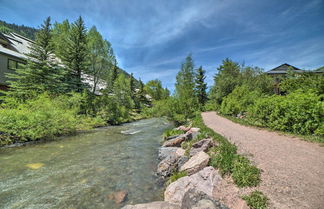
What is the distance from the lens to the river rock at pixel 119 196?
4051mm

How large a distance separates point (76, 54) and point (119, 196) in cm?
2233

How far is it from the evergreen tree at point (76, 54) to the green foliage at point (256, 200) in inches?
914

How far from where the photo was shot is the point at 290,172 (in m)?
3.52

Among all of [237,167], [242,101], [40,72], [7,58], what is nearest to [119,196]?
[237,167]

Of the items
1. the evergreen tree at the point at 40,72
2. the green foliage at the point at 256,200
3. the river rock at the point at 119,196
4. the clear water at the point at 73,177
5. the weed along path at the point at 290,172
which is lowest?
the river rock at the point at 119,196

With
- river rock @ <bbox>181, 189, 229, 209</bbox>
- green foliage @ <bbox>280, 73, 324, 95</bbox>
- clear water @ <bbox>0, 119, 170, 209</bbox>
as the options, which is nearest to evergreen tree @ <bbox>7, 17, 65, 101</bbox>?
clear water @ <bbox>0, 119, 170, 209</bbox>

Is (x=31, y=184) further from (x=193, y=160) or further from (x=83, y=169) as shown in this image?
(x=193, y=160)

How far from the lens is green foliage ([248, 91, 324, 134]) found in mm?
6227

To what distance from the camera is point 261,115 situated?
9203 millimetres

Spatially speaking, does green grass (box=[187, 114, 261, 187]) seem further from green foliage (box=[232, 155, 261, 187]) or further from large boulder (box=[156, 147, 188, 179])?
large boulder (box=[156, 147, 188, 179])

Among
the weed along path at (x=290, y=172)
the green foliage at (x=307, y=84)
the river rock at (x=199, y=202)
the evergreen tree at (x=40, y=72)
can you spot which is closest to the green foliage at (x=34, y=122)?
the evergreen tree at (x=40, y=72)

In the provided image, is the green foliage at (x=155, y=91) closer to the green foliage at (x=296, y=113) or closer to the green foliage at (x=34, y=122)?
the green foliage at (x=34, y=122)

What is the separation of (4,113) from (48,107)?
323 centimetres

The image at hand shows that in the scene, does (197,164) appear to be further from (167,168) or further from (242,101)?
(242,101)
